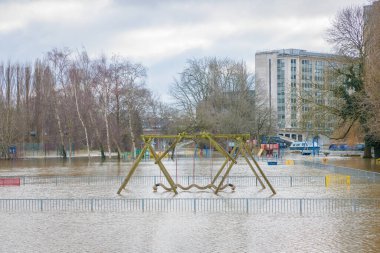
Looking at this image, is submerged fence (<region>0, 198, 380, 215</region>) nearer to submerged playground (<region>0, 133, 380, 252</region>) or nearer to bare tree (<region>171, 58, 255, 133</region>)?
submerged playground (<region>0, 133, 380, 252</region>)

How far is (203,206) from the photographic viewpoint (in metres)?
28.5

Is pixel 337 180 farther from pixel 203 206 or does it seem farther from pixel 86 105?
pixel 86 105

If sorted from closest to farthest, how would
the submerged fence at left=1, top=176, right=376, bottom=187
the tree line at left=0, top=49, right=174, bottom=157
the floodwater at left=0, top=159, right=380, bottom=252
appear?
1. the floodwater at left=0, top=159, right=380, bottom=252
2. the submerged fence at left=1, top=176, right=376, bottom=187
3. the tree line at left=0, top=49, right=174, bottom=157

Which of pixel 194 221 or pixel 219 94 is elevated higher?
pixel 219 94

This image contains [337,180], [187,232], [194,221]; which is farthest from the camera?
[337,180]

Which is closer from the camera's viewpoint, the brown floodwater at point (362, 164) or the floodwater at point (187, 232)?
the floodwater at point (187, 232)

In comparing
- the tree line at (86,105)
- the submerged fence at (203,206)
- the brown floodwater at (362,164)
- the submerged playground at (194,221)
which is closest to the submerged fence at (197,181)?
the submerged playground at (194,221)

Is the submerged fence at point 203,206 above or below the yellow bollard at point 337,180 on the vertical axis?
below

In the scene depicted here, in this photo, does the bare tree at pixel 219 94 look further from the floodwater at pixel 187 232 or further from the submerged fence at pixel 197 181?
the floodwater at pixel 187 232

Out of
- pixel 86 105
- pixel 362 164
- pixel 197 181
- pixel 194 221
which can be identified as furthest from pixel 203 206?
pixel 86 105

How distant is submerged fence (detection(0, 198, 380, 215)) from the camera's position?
26847 mm

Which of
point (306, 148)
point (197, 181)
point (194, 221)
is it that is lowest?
point (194, 221)

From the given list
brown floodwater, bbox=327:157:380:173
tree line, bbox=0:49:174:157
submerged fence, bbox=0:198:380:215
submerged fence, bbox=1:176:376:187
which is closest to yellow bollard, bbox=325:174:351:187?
submerged fence, bbox=1:176:376:187

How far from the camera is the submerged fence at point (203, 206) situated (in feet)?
88.1
